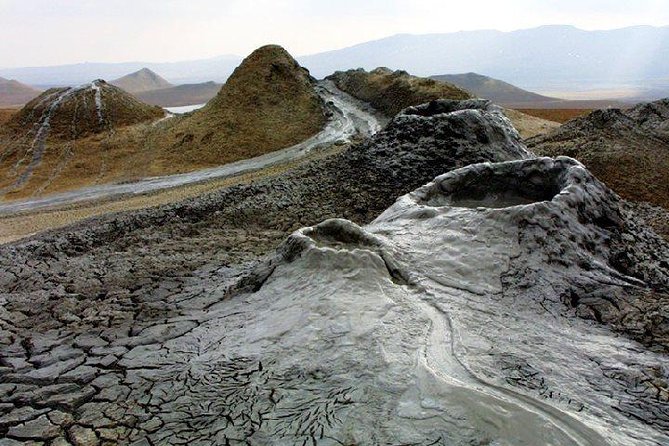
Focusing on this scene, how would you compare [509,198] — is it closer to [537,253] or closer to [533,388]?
[537,253]

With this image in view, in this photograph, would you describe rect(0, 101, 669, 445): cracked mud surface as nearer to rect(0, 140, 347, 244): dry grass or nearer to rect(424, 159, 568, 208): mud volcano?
rect(424, 159, 568, 208): mud volcano

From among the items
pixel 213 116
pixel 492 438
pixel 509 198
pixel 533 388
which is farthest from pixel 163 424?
pixel 213 116

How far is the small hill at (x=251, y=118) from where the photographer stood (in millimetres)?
28281

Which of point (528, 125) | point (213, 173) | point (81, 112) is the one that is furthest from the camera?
point (81, 112)

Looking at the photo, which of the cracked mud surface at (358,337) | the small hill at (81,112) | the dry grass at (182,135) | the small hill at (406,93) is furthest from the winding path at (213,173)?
the cracked mud surface at (358,337)

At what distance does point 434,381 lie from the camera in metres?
4.11

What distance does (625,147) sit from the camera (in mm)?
15781

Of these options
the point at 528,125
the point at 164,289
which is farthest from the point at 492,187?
the point at 528,125

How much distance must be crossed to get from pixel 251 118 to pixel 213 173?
7.42 m

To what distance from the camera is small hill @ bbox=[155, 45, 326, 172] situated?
→ 1113 inches

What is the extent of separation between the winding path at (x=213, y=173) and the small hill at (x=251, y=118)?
1.10m

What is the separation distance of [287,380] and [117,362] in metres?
1.87

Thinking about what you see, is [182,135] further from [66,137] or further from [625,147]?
[625,147]

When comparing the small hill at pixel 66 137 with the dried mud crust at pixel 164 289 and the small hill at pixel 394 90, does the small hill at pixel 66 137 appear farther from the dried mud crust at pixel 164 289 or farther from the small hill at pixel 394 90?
the dried mud crust at pixel 164 289
